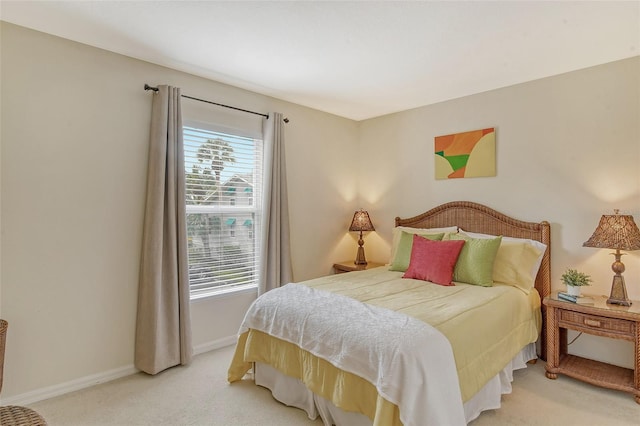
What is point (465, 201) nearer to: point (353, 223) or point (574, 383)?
point (353, 223)

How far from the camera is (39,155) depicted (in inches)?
92.5

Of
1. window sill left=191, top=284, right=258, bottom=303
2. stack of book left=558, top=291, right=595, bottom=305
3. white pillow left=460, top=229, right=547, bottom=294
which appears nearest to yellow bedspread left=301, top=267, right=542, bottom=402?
white pillow left=460, top=229, right=547, bottom=294

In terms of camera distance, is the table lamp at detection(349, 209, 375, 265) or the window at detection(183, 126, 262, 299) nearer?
the window at detection(183, 126, 262, 299)

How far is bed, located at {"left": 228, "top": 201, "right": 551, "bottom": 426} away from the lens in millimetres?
1657

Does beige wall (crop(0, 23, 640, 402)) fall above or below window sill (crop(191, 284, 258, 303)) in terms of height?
above

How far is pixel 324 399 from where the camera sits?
207 centimetres

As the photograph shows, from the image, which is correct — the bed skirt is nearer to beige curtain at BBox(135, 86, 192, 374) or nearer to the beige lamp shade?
beige curtain at BBox(135, 86, 192, 374)

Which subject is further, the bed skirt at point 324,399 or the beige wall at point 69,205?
the beige wall at point 69,205

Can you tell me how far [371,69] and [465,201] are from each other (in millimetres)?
1661

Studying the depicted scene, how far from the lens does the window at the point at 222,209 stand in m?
3.13

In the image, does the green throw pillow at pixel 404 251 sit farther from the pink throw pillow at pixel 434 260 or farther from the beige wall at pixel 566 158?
the beige wall at pixel 566 158

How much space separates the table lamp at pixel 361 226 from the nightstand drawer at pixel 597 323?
209 centimetres

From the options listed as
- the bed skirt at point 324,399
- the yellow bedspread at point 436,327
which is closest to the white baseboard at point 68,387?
the yellow bedspread at point 436,327

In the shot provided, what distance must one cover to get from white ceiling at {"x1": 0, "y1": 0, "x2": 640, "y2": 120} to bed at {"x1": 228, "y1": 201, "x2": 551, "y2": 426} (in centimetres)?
140
